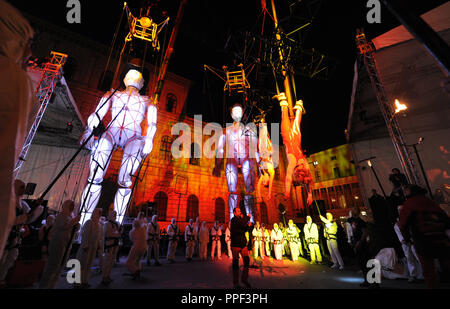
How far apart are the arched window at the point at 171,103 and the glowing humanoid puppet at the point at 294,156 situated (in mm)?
12617

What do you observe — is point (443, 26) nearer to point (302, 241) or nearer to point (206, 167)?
point (302, 241)

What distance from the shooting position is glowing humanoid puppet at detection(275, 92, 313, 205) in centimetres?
588

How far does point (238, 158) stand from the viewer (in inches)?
314

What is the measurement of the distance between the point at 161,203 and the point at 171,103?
9.03m

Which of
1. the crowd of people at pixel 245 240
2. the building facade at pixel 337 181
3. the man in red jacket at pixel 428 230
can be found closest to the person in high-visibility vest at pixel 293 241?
the crowd of people at pixel 245 240

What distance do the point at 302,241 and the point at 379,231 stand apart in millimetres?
5221

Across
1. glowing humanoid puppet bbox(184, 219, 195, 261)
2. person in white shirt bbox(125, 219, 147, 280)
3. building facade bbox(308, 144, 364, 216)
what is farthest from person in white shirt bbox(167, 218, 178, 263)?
building facade bbox(308, 144, 364, 216)

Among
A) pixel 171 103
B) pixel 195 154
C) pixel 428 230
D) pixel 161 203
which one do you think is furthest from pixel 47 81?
pixel 195 154

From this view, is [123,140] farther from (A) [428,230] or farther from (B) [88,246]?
(A) [428,230]

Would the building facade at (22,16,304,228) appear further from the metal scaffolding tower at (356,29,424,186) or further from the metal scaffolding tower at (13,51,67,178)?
the metal scaffolding tower at (356,29,424,186)

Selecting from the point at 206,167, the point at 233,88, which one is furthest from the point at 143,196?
the point at 233,88

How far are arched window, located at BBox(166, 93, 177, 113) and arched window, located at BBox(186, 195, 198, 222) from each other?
26.6ft

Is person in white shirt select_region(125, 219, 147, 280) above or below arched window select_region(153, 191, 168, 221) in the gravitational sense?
below

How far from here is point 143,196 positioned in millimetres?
13094
